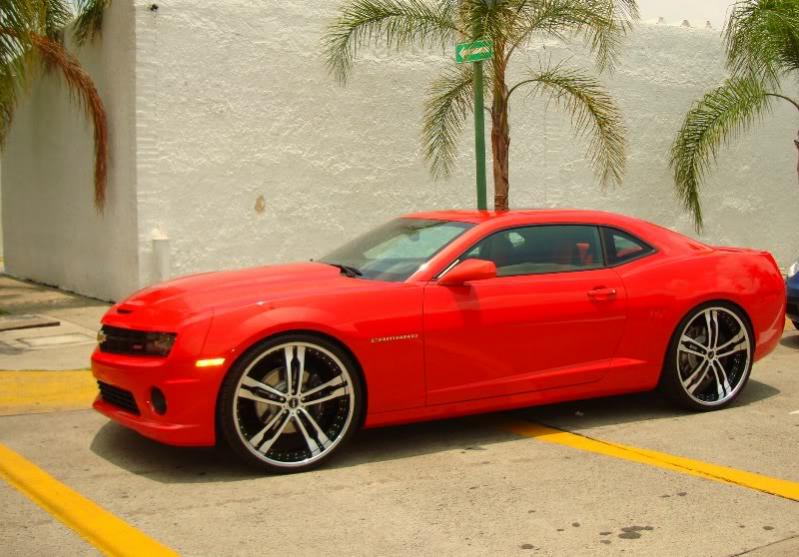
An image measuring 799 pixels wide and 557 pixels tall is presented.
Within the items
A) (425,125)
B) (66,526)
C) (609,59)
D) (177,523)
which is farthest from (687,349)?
(609,59)

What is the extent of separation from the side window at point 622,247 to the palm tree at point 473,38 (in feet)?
13.2

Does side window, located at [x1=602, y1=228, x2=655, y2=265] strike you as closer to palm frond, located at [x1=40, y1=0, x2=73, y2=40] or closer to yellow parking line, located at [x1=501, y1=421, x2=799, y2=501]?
yellow parking line, located at [x1=501, y1=421, x2=799, y2=501]

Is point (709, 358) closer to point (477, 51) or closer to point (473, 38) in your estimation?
point (477, 51)

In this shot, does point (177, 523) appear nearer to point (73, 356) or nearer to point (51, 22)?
point (73, 356)

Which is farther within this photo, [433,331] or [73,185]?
[73,185]

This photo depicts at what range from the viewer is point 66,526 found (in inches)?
190

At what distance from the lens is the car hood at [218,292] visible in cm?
571

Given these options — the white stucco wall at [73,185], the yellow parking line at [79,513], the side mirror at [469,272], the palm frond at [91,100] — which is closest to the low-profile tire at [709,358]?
the side mirror at [469,272]

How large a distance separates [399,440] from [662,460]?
155 cm

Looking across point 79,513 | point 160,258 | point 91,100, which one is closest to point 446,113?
point 160,258

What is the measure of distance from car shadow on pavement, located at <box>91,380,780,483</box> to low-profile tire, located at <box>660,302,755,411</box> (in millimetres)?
181

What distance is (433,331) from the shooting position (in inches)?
236

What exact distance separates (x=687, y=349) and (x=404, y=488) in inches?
96.1

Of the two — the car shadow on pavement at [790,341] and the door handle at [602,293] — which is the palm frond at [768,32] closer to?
the car shadow on pavement at [790,341]
